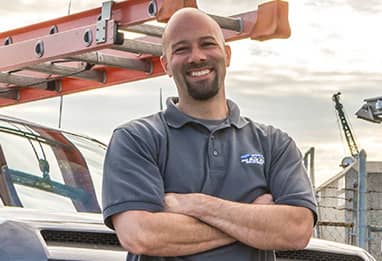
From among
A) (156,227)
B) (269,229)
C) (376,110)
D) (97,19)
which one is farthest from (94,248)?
(376,110)

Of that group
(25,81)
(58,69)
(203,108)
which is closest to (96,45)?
(58,69)

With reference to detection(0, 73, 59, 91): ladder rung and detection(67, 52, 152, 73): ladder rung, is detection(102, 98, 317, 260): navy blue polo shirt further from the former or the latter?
detection(0, 73, 59, 91): ladder rung

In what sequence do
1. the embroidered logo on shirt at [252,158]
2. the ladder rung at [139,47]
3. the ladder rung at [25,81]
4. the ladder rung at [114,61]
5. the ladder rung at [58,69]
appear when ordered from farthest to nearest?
the ladder rung at [25,81] < the ladder rung at [58,69] < the ladder rung at [114,61] < the ladder rung at [139,47] < the embroidered logo on shirt at [252,158]

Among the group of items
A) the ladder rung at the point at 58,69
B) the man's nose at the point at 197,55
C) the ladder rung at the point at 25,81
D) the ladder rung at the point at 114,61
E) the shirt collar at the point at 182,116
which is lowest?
the shirt collar at the point at 182,116

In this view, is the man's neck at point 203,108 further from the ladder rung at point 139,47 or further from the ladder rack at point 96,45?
the ladder rung at point 139,47

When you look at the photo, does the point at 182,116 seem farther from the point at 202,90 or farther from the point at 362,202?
the point at 362,202

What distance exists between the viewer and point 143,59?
7.38 meters

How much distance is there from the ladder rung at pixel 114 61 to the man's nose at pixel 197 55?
11.0 feet

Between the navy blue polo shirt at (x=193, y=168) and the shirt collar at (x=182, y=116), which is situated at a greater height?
the shirt collar at (x=182, y=116)

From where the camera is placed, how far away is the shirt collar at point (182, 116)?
11.5 ft

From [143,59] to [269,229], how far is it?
4.15 metres

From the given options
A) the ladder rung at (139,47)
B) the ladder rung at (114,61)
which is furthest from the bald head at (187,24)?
the ladder rung at (114,61)

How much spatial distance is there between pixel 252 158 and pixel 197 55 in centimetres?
43

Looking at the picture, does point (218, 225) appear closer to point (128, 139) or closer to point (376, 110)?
point (128, 139)
